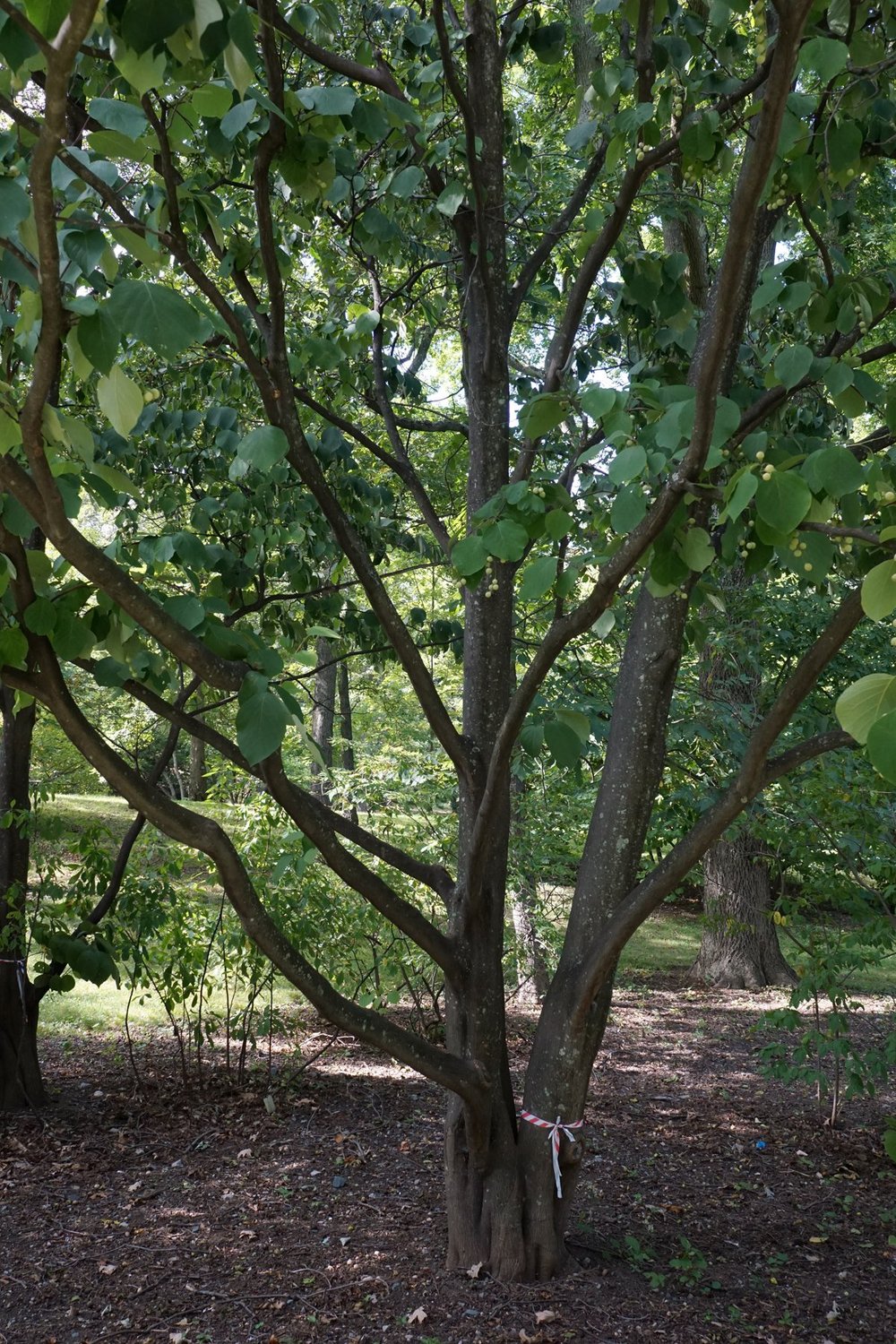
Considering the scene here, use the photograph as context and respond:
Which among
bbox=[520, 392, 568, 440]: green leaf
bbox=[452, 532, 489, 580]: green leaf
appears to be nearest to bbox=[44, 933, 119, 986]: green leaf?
bbox=[452, 532, 489, 580]: green leaf

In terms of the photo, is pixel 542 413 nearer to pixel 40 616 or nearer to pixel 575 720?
pixel 575 720

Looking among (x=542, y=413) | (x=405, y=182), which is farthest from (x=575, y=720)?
(x=405, y=182)

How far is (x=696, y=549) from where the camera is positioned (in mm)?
1925

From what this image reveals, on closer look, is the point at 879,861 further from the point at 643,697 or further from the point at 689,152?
the point at 689,152

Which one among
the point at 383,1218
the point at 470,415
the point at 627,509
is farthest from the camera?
the point at 383,1218

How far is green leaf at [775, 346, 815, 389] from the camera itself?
6.11 feet

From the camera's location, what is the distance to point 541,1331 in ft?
8.80

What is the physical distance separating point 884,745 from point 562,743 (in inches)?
49.1

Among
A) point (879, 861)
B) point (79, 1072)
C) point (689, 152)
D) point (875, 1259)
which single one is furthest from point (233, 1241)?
point (689, 152)

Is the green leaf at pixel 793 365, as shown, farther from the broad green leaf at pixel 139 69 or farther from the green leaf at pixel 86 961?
the green leaf at pixel 86 961

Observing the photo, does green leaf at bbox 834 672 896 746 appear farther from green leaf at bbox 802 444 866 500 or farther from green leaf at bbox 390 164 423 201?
green leaf at bbox 390 164 423 201

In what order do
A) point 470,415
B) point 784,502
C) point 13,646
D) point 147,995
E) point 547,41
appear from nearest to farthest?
point 784,502, point 13,646, point 547,41, point 470,415, point 147,995

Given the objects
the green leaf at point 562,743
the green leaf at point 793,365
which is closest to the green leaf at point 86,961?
the green leaf at point 562,743

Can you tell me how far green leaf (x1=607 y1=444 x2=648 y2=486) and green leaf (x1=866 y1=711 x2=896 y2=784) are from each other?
64cm
